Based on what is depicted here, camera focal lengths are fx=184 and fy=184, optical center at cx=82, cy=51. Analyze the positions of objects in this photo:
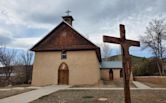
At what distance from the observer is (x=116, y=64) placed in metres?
34.2

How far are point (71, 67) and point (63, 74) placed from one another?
1306 mm

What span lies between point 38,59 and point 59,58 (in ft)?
8.80

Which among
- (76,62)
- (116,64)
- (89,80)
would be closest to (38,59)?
(76,62)

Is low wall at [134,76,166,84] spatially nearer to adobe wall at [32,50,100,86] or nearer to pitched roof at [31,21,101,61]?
adobe wall at [32,50,100,86]

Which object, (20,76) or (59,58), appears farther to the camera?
(20,76)

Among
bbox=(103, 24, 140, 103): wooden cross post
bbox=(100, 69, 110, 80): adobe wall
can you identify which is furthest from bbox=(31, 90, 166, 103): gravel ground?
bbox=(100, 69, 110, 80): adobe wall

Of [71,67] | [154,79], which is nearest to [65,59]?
[71,67]

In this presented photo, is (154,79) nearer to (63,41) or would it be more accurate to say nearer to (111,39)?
(63,41)

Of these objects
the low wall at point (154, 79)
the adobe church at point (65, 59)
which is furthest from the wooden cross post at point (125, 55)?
the low wall at point (154, 79)

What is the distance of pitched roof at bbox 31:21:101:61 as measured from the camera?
2217cm

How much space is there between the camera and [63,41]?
22.9 meters

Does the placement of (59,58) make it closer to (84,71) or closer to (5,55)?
(84,71)

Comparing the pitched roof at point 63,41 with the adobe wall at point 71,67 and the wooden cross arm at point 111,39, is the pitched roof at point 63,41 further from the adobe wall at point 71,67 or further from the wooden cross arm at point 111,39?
the wooden cross arm at point 111,39

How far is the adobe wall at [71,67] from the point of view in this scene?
21812 millimetres
